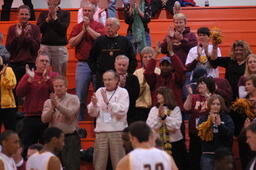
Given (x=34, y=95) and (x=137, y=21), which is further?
(x=137, y=21)

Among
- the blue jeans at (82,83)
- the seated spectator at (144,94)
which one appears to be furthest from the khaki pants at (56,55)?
the seated spectator at (144,94)

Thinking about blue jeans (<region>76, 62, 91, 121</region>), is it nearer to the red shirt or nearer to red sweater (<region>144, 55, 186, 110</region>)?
the red shirt

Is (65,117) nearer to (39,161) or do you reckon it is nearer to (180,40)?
(39,161)

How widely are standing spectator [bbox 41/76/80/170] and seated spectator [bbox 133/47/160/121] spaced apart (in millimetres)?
1027

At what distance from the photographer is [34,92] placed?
11.3 m

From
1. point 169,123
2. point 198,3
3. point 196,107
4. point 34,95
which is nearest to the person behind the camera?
point 169,123

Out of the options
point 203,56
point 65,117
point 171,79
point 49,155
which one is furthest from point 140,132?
point 203,56

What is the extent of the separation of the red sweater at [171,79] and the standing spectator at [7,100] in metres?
2.01

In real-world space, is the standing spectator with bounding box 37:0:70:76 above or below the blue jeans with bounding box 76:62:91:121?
above

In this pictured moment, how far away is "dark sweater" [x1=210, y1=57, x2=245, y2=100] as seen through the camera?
11.6 meters

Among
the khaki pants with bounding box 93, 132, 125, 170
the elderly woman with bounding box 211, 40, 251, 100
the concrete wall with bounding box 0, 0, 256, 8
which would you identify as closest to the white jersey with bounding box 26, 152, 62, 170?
the khaki pants with bounding box 93, 132, 125, 170

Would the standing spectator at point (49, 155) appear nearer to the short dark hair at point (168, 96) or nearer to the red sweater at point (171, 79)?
the short dark hair at point (168, 96)

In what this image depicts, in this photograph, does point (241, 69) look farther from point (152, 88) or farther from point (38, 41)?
point (38, 41)

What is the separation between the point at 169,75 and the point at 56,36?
2.31 m
